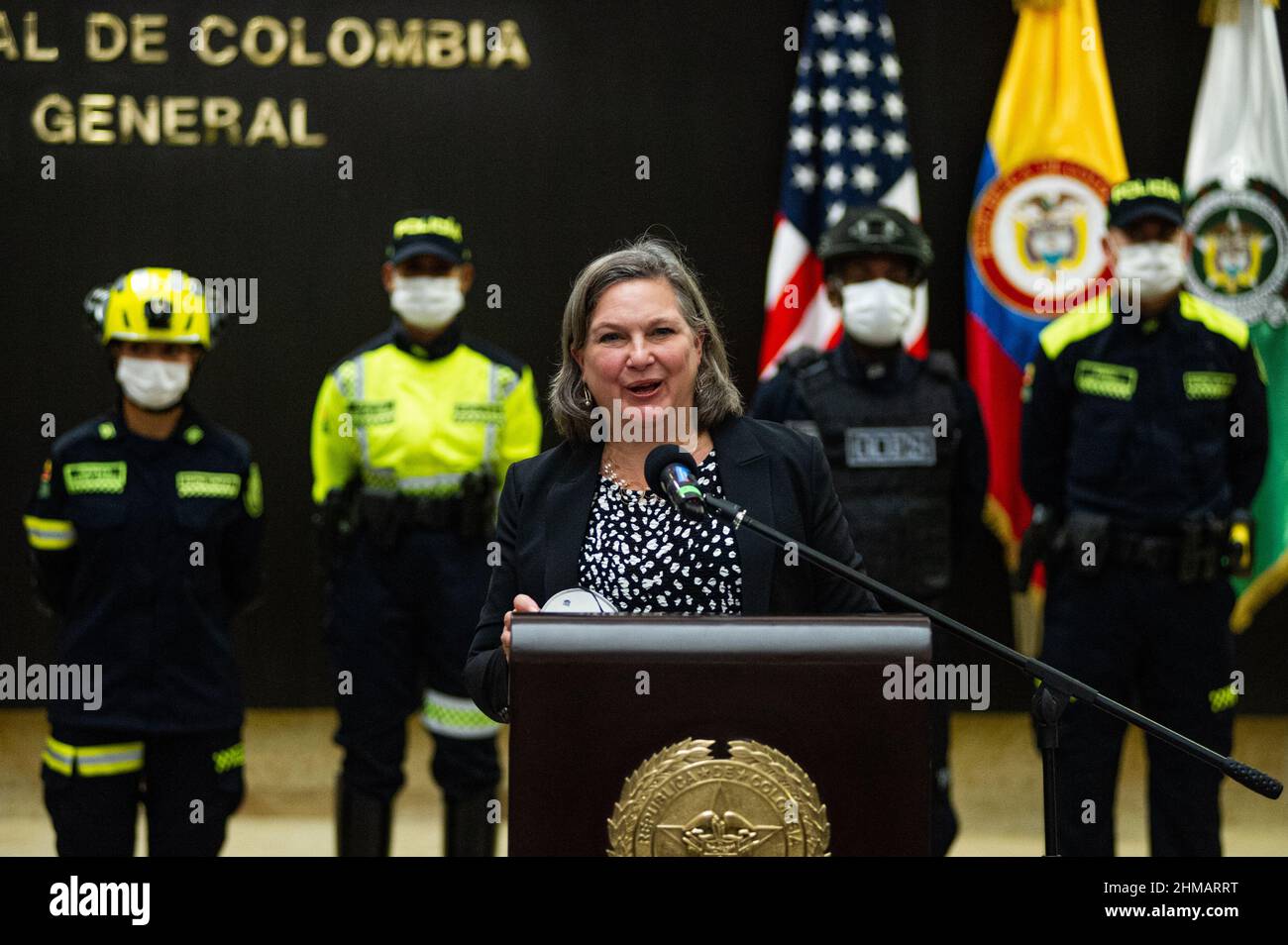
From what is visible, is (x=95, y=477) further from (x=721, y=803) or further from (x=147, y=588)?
(x=721, y=803)

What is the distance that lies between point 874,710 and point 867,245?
10.4ft

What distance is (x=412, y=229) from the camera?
5078 mm

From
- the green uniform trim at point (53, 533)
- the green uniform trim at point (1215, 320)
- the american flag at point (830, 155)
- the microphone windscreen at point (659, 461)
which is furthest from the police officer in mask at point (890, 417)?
the microphone windscreen at point (659, 461)

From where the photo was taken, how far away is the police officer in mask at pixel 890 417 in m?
4.85

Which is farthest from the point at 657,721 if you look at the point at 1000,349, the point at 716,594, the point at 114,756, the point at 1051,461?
the point at 1000,349

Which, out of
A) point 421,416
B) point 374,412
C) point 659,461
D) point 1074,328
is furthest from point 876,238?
point 659,461

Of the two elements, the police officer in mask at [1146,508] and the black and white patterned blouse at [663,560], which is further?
the police officer in mask at [1146,508]

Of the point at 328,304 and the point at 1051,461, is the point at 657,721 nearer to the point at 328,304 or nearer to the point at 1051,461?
the point at 1051,461

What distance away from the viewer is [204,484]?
14.1ft

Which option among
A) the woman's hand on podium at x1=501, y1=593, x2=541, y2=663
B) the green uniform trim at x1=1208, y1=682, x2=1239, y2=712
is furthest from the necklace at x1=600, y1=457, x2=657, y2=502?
the green uniform trim at x1=1208, y1=682, x2=1239, y2=712

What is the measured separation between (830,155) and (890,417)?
1189 millimetres

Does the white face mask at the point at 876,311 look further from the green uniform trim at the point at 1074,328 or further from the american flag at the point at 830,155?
the american flag at the point at 830,155

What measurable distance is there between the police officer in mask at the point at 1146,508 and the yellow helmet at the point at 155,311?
241cm
